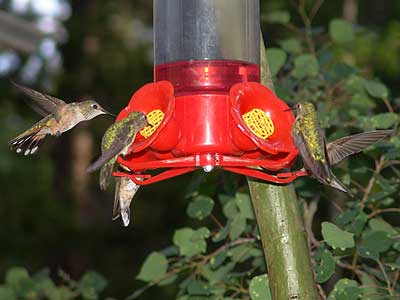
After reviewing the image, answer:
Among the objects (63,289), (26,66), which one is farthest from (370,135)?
(26,66)

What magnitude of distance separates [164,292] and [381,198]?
306 inches

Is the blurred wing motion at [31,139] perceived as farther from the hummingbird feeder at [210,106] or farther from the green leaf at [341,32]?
the green leaf at [341,32]

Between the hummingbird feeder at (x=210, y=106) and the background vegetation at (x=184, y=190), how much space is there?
454 mm

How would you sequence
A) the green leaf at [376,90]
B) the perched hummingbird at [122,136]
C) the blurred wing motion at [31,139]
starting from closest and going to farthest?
the perched hummingbird at [122,136] < the green leaf at [376,90] < the blurred wing motion at [31,139]

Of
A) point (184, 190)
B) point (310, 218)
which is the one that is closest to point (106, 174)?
point (310, 218)

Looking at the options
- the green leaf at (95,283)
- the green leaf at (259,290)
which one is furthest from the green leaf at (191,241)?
the green leaf at (95,283)

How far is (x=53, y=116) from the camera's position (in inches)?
172

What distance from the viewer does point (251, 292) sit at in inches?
129

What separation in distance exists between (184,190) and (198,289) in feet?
18.6

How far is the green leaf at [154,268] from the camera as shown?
3.70 meters

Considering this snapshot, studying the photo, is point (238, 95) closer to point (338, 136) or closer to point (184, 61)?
point (184, 61)

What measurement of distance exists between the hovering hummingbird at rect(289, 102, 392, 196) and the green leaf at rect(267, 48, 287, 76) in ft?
2.16

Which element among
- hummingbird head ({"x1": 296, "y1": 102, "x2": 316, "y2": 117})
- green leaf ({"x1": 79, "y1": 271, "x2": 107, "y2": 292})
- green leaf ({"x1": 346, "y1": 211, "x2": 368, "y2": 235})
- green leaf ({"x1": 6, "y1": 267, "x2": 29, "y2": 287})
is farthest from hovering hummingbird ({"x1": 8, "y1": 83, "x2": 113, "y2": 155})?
green leaf ({"x1": 346, "y1": 211, "x2": 368, "y2": 235})

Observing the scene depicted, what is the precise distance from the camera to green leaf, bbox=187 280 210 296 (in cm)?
348
